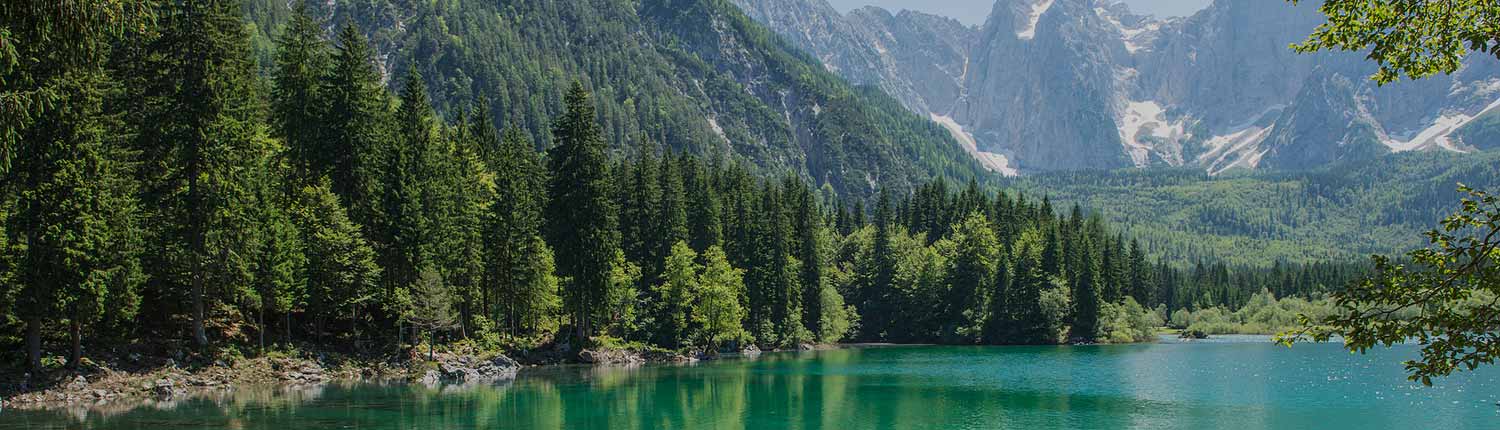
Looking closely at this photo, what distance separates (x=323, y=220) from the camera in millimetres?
59906

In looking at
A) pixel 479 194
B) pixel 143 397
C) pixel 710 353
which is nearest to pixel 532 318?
pixel 479 194

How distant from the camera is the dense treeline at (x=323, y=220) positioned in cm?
4353

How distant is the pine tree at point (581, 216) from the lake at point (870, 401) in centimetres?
581

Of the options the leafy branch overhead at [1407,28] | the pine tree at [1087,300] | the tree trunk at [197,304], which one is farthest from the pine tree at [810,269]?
the leafy branch overhead at [1407,28]

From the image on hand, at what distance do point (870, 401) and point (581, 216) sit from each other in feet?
100

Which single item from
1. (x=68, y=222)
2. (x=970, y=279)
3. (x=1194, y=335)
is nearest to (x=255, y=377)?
(x=68, y=222)

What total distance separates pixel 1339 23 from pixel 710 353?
77380 millimetres

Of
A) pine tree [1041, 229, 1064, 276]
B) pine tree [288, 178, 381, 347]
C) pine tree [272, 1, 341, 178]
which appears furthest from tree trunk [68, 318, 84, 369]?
pine tree [1041, 229, 1064, 276]

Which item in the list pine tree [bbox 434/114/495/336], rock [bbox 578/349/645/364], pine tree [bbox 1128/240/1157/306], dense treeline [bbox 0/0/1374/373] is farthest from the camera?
pine tree [bbox 1128/240/1157/306]

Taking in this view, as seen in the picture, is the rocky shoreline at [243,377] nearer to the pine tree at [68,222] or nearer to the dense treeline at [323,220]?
the dense treeline at [323,220]

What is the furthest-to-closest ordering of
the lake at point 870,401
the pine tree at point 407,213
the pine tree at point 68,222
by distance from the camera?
the pine tree at point 407,213 < the pine tree at point 68,222 < the lake at point 870,401

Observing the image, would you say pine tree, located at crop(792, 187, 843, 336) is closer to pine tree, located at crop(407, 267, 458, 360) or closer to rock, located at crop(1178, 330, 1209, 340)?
pine tree, located at crop(407, 267, 458, 360)

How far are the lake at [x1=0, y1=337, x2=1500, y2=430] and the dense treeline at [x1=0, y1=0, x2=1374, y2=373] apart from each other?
6404mm

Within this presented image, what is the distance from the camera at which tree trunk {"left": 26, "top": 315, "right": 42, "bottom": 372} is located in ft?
142
